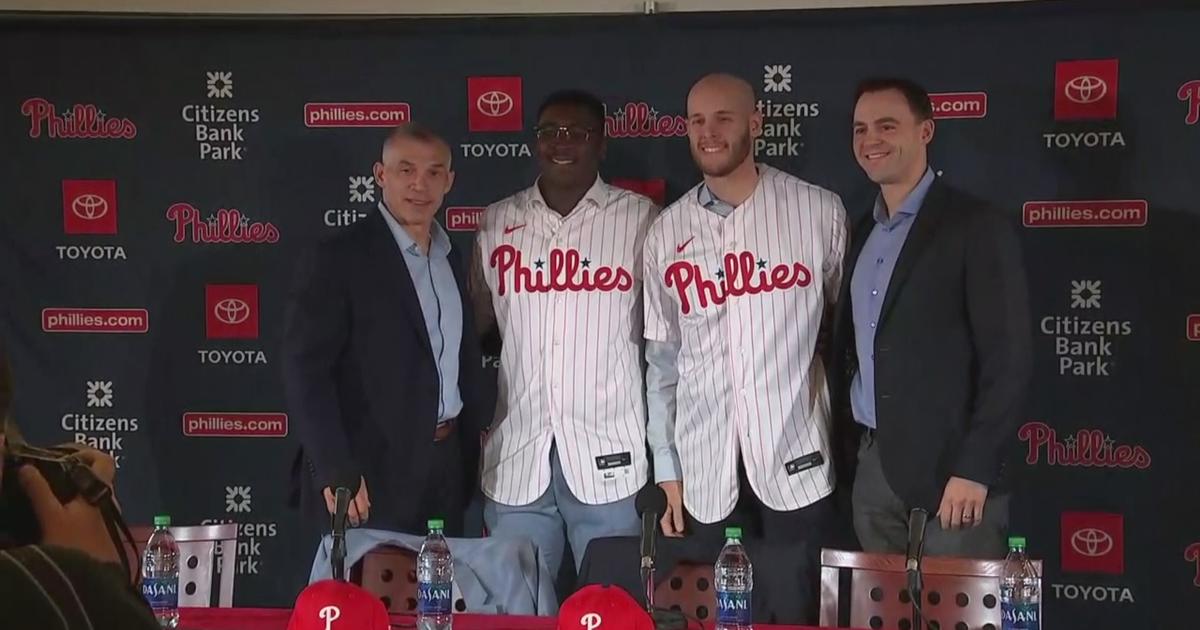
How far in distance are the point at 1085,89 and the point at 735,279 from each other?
119 cm

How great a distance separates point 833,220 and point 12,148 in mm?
2531

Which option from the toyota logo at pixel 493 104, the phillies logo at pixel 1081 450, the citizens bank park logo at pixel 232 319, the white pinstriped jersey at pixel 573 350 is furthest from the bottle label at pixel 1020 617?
the citizens bank park logo at pixel 232 319

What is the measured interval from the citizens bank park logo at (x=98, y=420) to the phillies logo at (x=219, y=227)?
0.54 m

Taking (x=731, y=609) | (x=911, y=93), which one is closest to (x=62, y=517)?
(x=731, y=609)

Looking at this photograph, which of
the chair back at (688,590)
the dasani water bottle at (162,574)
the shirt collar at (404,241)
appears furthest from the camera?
the shirt collar at (404,241)

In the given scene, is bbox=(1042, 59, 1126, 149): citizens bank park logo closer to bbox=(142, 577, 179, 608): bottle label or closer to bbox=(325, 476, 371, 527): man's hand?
bbox=(325, 476, 371, 527): man's hand

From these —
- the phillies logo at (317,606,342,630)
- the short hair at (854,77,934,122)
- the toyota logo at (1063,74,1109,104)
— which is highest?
the toyota logo at (1063,74,1109,104)

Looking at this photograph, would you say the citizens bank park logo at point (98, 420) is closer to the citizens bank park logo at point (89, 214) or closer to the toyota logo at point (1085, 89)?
the citizens bank park logo at point (89, 214)

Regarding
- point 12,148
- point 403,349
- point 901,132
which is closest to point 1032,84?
point 901,132

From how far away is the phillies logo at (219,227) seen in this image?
135 inches

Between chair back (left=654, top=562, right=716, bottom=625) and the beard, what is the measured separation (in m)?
1.04

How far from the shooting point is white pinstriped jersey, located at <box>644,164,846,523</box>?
2.75 metres

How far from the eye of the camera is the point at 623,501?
2.90m

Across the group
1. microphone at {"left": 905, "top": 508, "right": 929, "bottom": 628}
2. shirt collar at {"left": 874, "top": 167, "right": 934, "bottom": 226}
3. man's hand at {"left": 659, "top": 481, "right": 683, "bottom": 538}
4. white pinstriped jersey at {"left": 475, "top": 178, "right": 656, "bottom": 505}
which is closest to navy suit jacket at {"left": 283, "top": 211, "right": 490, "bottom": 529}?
white pinstriped jersey at {"left": 475, "top": 178, "right": 656, "bottom": 505}
